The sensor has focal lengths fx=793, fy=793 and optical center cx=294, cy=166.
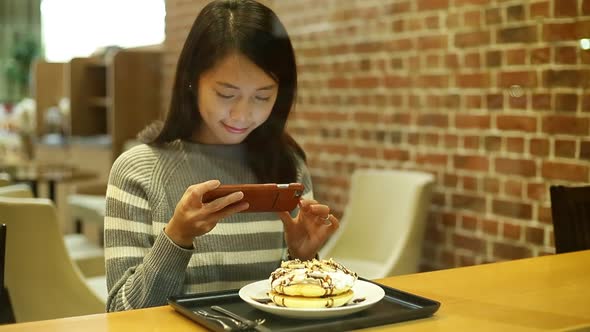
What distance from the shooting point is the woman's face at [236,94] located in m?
1.56

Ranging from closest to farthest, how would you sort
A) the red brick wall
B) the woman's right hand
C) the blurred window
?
the woman's right hand < the red brick wall < the blurred window

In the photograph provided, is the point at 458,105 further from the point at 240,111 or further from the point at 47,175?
the point at 47,175

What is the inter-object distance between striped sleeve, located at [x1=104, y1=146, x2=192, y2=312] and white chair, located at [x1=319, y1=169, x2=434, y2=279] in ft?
4.80

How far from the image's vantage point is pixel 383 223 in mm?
3195

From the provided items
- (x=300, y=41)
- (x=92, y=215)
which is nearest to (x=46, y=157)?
(x=92, y=215)

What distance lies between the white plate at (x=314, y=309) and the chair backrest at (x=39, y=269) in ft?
3.62

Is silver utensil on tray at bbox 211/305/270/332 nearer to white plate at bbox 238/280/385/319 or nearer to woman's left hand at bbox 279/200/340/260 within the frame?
white plate at bbox 238/280/385/319

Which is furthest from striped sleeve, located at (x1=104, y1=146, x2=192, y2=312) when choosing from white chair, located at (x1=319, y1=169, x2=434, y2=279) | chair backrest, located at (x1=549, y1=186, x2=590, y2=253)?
white chair, located at (x1=319, y1=169, x2=434, y2=279)

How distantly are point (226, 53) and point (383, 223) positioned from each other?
1.76 meters

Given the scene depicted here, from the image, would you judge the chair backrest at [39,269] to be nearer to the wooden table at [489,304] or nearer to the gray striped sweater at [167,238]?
the gray striped sweater at [167,238]

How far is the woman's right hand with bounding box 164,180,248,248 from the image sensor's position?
1230mm

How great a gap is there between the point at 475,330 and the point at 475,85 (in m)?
1.83

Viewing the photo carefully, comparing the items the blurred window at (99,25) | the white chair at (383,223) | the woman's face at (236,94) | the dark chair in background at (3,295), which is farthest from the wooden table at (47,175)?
the woman's face at (236,94)

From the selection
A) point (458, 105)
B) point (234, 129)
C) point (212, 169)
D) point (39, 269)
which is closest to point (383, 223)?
point (458, 105)
